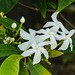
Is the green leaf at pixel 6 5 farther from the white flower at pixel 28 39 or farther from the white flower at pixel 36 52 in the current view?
the white flower at pixel 36 52

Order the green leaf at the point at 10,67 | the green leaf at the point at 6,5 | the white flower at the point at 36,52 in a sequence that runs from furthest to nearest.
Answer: the green leaf at the point at 6,5
the white flower at the point at 36,52
the green leaf at the point at 10,67

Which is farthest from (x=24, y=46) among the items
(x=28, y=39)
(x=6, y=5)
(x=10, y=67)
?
(x=6, y=5)

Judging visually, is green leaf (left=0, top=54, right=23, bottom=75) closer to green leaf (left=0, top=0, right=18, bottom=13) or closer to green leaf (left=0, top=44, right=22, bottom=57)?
green leaf (left=0, top=44, right=22, bottom=57)

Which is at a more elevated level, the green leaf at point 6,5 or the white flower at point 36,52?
the green leaf at point 6,5

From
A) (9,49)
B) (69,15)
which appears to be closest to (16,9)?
(69,15)

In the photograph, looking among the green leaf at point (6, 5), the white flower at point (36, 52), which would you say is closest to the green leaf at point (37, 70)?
the white flower at point (36, 52)

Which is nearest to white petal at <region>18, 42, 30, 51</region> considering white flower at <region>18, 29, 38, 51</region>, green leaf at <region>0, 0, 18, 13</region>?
white flower at <region>18, 29, 38, 51</region>

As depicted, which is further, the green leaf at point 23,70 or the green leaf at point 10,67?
the green leaf at point 23,70

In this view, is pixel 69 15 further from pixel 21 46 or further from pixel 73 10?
pixel 21 46
